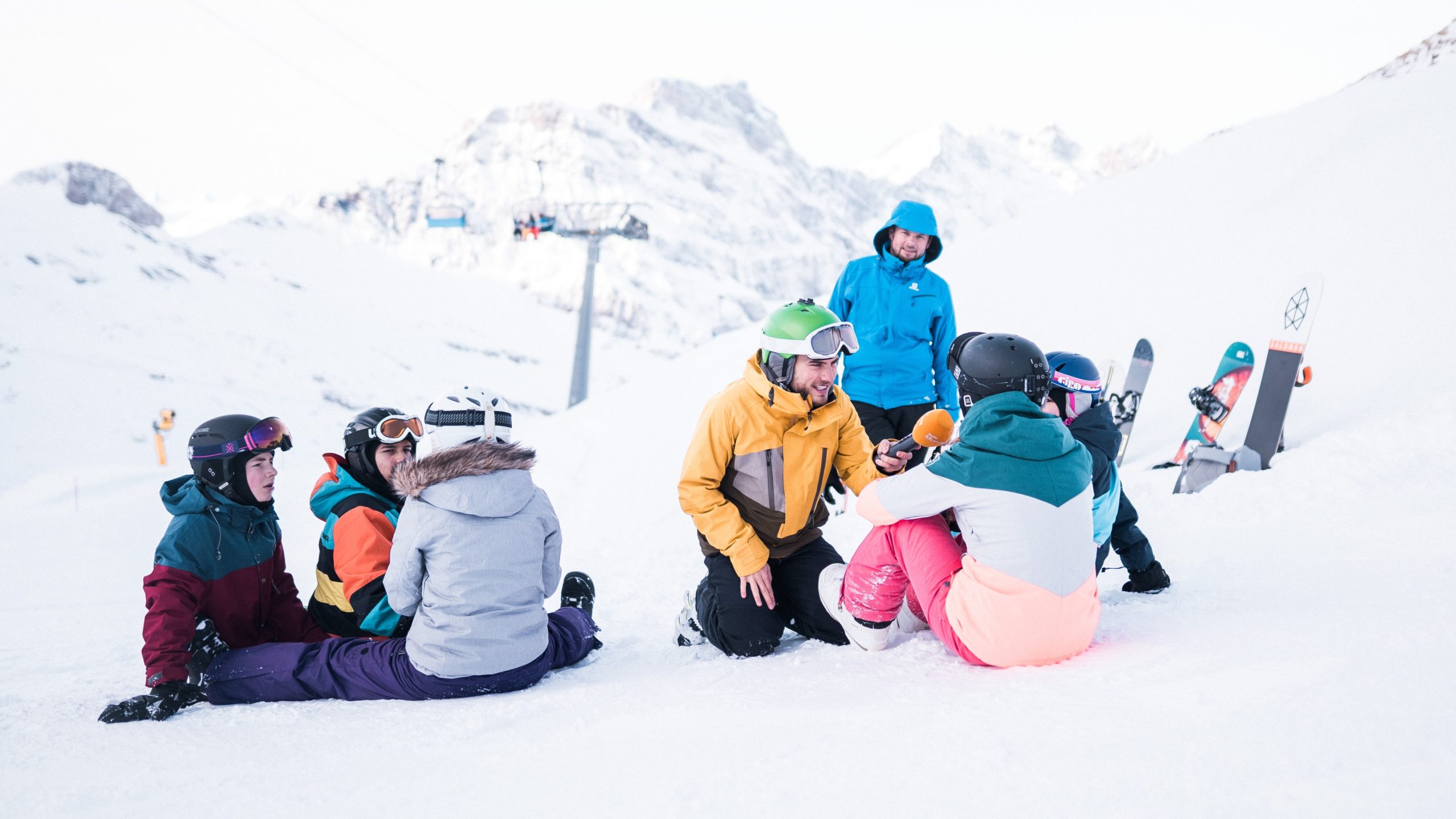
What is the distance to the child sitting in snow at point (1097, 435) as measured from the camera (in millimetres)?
2809

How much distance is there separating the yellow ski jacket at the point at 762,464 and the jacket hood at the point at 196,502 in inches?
62.2

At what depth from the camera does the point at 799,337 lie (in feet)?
8.75

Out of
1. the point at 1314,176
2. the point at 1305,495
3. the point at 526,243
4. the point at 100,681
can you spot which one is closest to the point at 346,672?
the point at 100,681

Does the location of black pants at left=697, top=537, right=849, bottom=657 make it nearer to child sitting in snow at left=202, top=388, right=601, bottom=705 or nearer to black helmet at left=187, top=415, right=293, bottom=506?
child sitting in snow at left=202, top=388, right=601, bottom=705

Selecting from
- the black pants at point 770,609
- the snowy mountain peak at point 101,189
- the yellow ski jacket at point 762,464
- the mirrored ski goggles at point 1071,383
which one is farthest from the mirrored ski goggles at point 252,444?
the snowy mountain peak at point 101,189

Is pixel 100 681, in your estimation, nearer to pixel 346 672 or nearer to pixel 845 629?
pixel 346 672

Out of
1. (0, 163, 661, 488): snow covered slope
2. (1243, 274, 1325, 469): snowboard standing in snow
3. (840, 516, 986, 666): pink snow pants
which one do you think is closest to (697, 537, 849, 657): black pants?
(840, 516, 986, 666): pink snow pants

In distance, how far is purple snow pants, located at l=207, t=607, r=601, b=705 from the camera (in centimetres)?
246

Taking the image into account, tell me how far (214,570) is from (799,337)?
85.9 inches

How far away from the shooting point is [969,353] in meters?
2.25

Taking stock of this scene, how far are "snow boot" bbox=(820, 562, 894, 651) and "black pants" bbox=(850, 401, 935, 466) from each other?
44.7 inches

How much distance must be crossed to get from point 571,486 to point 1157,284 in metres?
6.19

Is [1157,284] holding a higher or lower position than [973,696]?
higher

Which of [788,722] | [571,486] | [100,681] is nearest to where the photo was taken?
[788,722]
